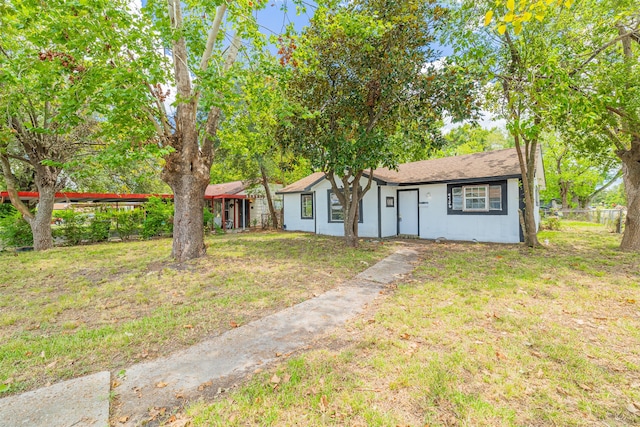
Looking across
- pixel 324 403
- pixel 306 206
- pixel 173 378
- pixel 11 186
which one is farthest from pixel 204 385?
pixel 306 206

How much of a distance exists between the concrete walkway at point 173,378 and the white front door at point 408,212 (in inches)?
371

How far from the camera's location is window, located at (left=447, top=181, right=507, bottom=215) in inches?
419

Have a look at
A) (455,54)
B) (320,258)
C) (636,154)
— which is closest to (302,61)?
(455,54)

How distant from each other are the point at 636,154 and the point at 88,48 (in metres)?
14.9

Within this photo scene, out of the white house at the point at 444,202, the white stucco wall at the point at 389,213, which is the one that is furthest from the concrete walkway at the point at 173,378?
the white stucco wall at the point at 389,213

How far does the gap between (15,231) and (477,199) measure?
18246mm

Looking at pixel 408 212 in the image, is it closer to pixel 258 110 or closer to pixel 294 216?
pixel 294 216

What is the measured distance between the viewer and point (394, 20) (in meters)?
7.55

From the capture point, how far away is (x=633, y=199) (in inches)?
350

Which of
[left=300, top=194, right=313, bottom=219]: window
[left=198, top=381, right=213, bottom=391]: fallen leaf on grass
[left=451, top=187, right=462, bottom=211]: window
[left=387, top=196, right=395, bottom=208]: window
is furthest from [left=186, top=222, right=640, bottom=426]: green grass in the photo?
[left=300, top=194, right=313, bottom=219]: window

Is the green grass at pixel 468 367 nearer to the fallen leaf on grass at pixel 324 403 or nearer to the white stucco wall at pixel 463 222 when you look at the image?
the fallen leaf on grass at pixel 324 403

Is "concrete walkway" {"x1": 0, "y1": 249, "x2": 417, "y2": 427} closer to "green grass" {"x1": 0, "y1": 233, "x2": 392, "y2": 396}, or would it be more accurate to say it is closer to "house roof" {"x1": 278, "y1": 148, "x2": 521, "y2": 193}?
"green grass" {"x1": 0, "y1": 233, "x2": 392, "y2": 396}

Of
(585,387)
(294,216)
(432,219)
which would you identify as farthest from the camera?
(294,216)

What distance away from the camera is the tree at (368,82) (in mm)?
7555
